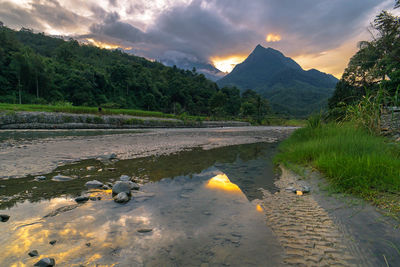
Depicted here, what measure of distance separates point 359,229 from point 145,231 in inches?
113

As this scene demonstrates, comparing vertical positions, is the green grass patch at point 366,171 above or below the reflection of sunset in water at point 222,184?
above

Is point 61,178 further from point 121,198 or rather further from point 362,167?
point 362,167

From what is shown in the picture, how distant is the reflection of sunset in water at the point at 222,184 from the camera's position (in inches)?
168

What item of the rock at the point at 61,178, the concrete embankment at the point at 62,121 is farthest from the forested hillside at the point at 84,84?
the rock at the point at 61,178

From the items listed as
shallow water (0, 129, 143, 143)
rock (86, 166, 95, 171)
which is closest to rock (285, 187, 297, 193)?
rock (86, 166, 95, 171)

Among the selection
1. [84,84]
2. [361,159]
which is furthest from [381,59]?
[84,84]

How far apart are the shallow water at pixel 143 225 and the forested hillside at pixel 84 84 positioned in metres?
51.9

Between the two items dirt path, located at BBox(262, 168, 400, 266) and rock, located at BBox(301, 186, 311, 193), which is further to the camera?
rock, located at BBox(301, 186, 311, 193)

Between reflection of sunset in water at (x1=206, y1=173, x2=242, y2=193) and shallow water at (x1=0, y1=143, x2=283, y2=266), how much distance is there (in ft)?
0.16

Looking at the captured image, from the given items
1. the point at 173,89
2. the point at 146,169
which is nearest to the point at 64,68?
the point at 173,89

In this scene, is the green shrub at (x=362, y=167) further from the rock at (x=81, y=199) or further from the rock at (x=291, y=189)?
the rock at (x=81, y=199)

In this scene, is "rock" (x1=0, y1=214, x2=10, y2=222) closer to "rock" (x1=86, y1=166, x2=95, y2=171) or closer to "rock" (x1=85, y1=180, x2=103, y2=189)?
"rock" (x1=85, y1=180, x2=103, y2=189)

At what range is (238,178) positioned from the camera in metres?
5.09

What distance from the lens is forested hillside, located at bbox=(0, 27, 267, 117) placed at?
54.3 metres
